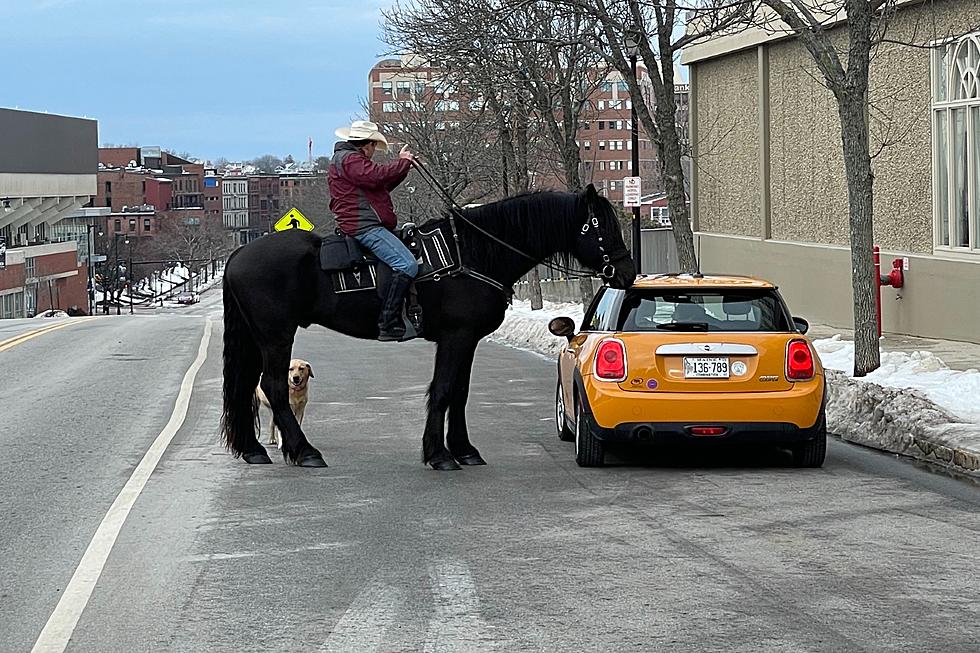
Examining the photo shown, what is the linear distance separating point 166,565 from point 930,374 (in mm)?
9665

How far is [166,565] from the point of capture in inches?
309

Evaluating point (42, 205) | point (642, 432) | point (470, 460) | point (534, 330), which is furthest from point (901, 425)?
point (42, 205)

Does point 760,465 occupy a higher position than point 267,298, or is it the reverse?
point 267,298

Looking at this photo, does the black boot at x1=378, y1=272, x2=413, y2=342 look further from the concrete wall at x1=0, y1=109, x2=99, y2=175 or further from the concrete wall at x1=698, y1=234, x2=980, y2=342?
the concrete wall at x1=0, y1=109, x2=99, y2=175

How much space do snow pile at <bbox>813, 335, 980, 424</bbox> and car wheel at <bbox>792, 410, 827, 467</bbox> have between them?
169 centimetres

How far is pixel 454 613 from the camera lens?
6711mm

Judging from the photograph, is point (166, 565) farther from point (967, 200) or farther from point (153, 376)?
point (967, 200)

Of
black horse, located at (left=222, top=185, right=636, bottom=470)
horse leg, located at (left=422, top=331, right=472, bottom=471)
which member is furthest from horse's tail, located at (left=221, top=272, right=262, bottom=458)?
horse leg, located at (left=422, top=331, right=472, bottom=471)

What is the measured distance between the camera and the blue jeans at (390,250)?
36.6ft

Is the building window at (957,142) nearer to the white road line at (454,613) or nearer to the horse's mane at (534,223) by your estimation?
the horse's mane at (534,223)

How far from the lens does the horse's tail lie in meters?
11.8

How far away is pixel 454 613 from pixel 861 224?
10179 millimetres

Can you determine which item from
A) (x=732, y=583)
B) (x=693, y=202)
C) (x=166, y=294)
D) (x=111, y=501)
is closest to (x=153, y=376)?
(x=111, y=501)

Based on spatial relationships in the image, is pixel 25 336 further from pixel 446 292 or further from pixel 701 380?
pixel 701 380
